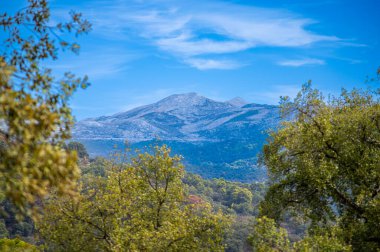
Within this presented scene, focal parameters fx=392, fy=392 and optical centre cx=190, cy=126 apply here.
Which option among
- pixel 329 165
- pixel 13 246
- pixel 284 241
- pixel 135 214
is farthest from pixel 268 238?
pixel 13 246

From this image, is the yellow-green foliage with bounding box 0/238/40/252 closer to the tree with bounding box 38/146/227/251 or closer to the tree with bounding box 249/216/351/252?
the tree with bounding box 38/146/227/251

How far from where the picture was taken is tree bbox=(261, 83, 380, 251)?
1850 centimetres

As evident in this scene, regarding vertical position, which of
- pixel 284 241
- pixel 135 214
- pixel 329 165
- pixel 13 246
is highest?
pixel 329 165

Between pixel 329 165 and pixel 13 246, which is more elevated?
pixel 329 165

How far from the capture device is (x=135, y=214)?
22.8 meters

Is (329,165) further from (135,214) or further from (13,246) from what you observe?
(13,246)

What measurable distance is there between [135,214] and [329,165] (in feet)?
36.4

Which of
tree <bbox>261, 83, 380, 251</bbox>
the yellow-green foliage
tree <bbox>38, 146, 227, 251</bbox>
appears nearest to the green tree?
tree <bbox>261, 83, 380, 251</bbox>

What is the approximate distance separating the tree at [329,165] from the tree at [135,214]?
Answer: 14.0ft

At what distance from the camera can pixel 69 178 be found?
304 inches

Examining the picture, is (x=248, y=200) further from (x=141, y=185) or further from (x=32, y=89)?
(x=32, y=89)

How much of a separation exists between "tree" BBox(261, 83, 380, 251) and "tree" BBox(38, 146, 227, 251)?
4275 mm

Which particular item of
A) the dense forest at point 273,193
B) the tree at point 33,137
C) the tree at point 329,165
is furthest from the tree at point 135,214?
the tree at point 33,137

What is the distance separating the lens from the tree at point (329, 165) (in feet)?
60.7
